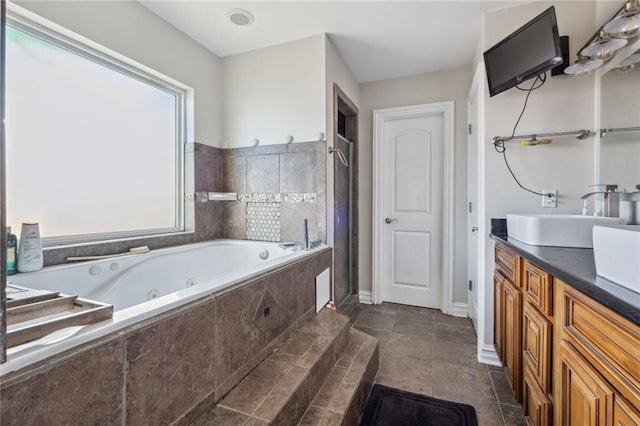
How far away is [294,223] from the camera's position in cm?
243

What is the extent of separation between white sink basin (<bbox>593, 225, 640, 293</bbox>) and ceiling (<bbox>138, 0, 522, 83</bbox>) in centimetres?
187

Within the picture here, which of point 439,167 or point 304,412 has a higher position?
point 439,167

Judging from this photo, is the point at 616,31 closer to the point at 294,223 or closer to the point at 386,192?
the point at 386,192

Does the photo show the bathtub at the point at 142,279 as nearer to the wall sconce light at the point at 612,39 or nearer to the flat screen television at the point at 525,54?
the flat screen television at the point at 525,54

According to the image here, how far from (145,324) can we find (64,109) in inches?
63.5

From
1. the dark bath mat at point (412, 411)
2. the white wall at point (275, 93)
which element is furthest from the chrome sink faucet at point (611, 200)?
the white wall at point (275, 93)

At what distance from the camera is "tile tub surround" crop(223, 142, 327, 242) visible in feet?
7.64

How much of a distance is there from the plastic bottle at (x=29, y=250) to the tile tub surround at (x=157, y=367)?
1.04m

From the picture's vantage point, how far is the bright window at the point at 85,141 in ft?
4.98

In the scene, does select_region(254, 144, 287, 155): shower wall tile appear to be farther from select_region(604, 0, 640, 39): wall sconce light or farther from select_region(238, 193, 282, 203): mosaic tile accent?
select_region(604, 0, 640, 39): wall sconce light

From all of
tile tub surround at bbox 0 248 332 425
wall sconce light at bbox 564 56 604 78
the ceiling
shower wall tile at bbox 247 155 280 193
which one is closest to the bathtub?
tile tub surround at bbox 0 248 332 425

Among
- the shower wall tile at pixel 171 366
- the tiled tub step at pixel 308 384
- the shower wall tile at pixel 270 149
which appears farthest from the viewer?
the shower wall tile at pixel 270 149

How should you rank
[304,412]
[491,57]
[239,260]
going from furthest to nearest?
[239,260] → [491,57] → [304,412]

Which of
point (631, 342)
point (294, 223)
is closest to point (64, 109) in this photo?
point (294, 223)
